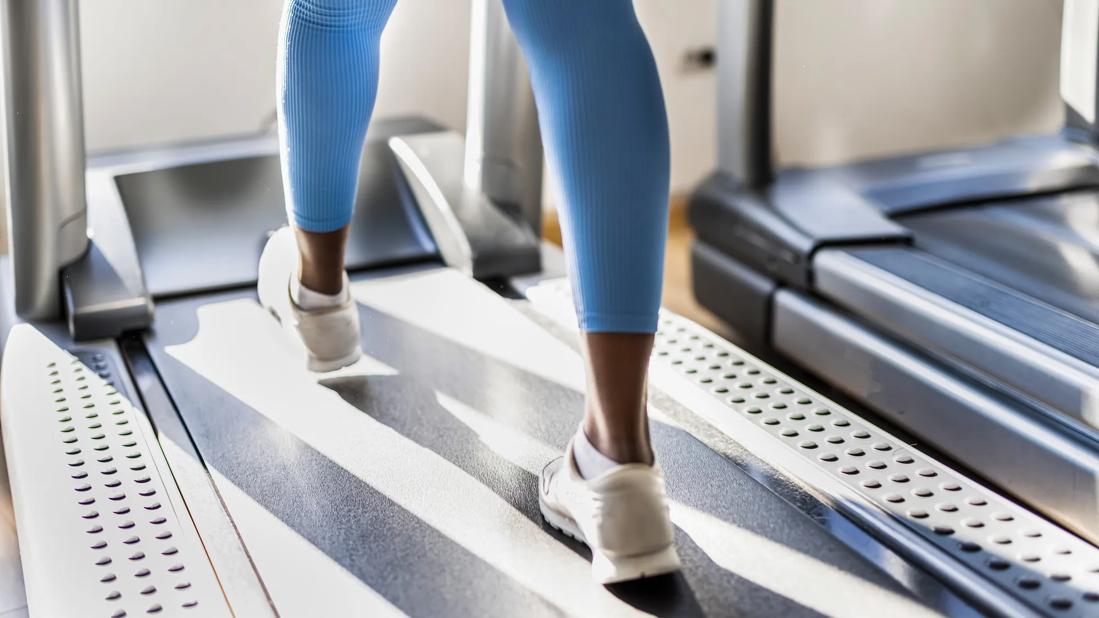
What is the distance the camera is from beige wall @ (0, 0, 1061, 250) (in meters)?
2.20

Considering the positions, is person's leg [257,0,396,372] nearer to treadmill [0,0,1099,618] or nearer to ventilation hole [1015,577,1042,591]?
treadmill [0,0,1099,618]

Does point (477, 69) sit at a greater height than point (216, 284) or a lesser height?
greater

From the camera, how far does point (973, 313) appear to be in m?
1.57

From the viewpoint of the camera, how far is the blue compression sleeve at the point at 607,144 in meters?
0.97

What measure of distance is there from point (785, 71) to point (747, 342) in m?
0.91

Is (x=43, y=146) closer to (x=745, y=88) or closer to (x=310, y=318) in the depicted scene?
(x=310, y=318)

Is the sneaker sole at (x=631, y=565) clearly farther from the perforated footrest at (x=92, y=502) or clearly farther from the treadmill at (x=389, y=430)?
the perforated footrest at (x=92, y=502)

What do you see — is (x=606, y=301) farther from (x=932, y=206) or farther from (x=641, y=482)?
(x=932, y=206)

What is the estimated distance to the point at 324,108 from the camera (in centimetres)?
132

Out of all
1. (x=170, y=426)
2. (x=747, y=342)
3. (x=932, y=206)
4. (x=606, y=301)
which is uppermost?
(x=606, y=301)

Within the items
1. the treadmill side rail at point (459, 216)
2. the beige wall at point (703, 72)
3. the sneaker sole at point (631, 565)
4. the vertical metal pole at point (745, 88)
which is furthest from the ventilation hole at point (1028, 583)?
the beige wall at point (703, 72)

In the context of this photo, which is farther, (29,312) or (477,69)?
(477,69)

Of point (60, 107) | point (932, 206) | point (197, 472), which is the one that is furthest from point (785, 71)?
point (197, 472)

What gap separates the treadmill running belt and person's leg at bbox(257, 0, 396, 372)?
0.29 ft
